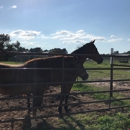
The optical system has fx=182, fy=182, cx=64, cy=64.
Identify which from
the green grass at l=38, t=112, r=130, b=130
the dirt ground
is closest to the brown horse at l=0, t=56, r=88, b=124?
the dirt ground

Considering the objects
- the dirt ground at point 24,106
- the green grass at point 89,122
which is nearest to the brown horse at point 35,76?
the dirt ground at point 24,106

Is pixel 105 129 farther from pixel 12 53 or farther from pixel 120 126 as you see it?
pixel 12 53

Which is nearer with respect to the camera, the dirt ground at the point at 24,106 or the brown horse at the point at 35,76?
the brown horse at the point at 35,76

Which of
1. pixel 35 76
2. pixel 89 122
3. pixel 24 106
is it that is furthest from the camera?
pixel 24 106

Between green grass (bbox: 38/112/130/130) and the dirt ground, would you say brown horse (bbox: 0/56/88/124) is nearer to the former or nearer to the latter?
the dirt ground

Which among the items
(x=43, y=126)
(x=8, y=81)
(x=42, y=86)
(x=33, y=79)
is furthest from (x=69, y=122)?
(x=8, y=81)

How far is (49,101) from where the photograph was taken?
6.29m

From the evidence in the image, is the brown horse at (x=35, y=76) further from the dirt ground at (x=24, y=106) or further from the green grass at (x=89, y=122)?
the green grass at (x=89, y=122)

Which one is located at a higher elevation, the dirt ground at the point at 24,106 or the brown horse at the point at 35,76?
the brown horse at the point at 35,76

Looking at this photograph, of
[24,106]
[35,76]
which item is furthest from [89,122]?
[24,106]

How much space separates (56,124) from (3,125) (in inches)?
48.5

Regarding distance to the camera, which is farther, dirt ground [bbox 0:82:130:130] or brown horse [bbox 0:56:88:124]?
dirt ground [bbox 0:82:130:130]

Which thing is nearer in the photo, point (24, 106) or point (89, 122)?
point (89, 122)

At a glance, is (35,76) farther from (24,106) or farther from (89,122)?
(24,106)
